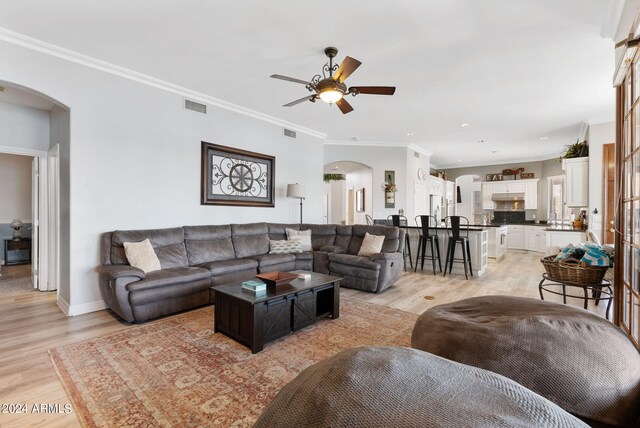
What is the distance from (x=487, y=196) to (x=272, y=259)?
863 cm

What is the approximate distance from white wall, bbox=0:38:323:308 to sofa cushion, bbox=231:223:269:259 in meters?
0.34

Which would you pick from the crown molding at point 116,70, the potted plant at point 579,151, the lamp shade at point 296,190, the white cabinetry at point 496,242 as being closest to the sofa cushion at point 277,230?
the lamp shade at point 296,190

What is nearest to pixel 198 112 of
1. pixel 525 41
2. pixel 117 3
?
pixel 117 3

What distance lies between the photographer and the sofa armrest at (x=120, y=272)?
119 inches

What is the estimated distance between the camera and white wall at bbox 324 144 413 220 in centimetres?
745

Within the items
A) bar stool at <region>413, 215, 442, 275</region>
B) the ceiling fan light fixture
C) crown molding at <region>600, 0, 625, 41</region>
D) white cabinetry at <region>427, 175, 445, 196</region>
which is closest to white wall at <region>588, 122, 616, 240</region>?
bar stool at <region>413, 215, 442, 275</region>

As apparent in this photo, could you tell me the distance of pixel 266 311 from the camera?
2621mm

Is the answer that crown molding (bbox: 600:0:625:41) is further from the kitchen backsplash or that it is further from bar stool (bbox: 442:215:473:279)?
the kitchen backsplash

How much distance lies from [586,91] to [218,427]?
581 centimetres

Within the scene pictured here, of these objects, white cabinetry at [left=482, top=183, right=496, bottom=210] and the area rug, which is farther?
white cabinetry at [left=482, top=183, right=496, bottom=210]

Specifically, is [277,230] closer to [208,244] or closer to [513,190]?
[208,244]

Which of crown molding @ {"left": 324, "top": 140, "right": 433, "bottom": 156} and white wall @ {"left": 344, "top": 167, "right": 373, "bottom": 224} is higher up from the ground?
crown molding @ {"left": 324, "top": 140, "right": 433, "bottom": 156}

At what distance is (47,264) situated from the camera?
4453 mm

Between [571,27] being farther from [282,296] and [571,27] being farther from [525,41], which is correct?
[282,296]
